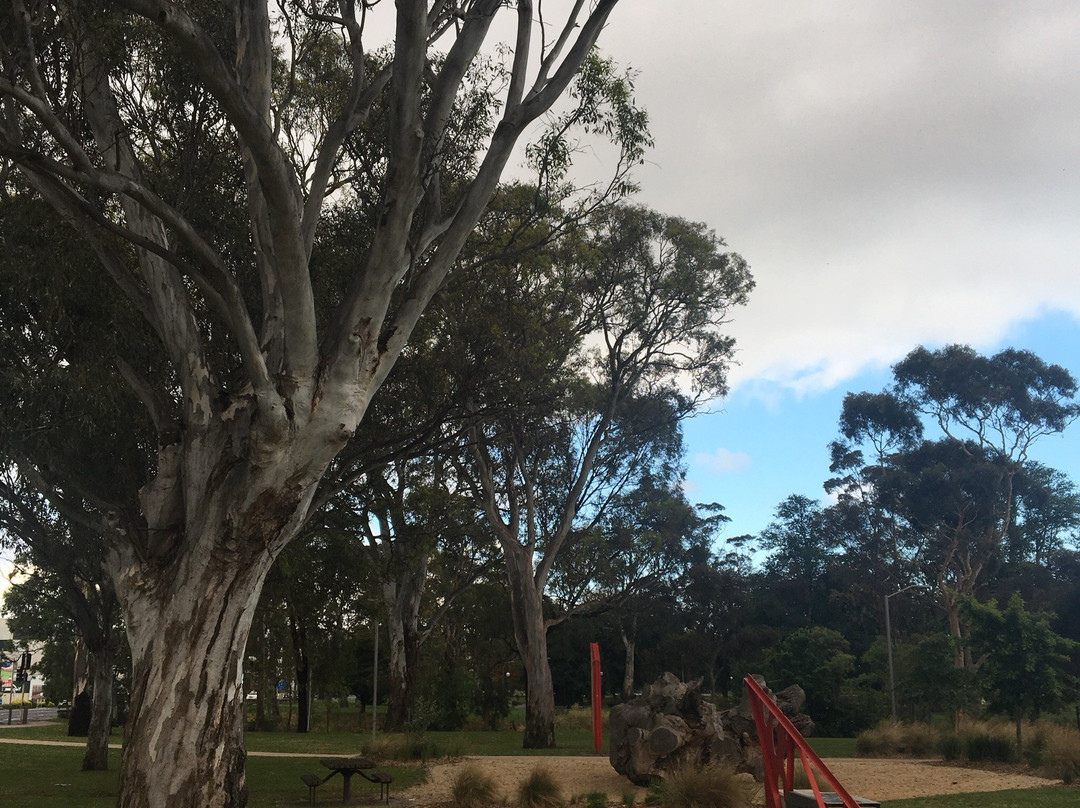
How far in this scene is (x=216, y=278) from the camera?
9422mm

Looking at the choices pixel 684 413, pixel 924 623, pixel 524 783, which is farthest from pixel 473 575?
pixel 924 623

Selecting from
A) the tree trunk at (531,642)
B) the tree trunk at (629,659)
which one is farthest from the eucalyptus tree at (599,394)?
the tree trunk at (629,659)

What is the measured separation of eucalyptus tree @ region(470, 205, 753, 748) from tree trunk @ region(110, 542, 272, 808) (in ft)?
41.1

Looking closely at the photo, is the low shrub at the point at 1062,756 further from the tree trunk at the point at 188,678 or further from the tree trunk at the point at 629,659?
the tree trunk at the point at 629,659

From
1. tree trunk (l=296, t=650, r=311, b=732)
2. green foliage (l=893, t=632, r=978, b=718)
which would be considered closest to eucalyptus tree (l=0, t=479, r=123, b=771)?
tree trunk (l=296, t=650, r=311, b=732)

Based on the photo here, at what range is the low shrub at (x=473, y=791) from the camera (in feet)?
43.5

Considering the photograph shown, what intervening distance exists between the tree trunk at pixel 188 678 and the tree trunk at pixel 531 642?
49.1 ft

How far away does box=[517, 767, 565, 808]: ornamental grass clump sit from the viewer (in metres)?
13.0

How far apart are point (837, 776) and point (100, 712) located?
43.3ft

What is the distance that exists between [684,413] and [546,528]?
17.1ft

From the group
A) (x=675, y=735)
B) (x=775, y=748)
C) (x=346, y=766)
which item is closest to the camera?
(x=775, y=748)

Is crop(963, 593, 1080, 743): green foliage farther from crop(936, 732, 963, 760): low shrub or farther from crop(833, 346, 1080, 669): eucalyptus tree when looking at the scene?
crop(833, 346, 1080, 669): eucalyptus tree

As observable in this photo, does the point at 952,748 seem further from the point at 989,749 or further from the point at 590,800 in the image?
the point at 590,800

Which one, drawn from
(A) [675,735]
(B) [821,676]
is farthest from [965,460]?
(A) [675,735]
